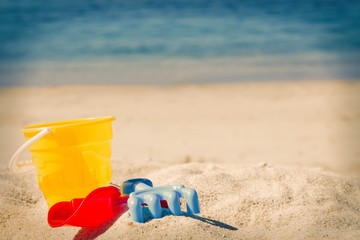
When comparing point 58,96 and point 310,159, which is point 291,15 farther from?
point 310,159

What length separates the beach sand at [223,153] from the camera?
195cm

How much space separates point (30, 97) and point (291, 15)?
7.51 m

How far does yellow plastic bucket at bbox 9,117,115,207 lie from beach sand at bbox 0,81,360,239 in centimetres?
19

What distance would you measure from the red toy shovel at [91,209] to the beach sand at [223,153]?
0.05 meters

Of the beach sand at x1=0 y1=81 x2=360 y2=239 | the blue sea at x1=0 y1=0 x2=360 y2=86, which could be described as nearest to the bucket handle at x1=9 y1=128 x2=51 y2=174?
the beach sand at x1=0 y1=81 x2=360 y2=239

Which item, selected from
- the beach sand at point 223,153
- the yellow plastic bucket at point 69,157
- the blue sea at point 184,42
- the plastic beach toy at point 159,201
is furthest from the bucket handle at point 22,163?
the blue sea at point 184,42

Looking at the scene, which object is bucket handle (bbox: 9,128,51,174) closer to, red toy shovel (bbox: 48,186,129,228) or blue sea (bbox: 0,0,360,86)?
red toy shovel (bbox: 48,186,129,228)

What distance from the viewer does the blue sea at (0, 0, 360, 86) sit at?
791 centimetres

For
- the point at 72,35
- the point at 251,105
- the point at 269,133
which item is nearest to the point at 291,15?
the point at 72,35

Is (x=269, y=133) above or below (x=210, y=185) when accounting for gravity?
below

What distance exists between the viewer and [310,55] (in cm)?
847

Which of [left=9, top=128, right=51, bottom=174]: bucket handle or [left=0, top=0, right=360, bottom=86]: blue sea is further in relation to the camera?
[left=0, top=0, right=360, bottom=86]: blue sea

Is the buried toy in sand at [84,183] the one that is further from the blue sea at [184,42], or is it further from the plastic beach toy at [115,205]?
the blue sea at [184,42]

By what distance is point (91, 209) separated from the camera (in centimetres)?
190
